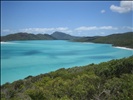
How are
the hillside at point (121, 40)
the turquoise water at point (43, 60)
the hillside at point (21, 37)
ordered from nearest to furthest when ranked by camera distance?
the turquoise water at point (43, 60), the hillside at point (121, 40), the hillside at point (21, 37)

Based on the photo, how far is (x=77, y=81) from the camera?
11.6m

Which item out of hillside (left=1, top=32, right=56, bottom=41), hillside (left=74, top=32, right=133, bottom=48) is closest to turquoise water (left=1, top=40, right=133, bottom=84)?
hillside (left=74, top=32, right=133, bottom=48)

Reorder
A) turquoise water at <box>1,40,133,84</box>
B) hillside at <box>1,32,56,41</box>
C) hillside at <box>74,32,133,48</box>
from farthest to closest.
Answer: hillside at <box>1,32,56,41</box>
hillside at <box>74,32,133,48</box>
turquoise water at <box>1,40,133,84</box>

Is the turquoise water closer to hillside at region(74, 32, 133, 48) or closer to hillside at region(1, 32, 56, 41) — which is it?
hillside at region(74, 32, 133, 48)

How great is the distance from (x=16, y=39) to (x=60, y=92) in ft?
430

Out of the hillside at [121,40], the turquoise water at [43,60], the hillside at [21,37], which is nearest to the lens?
the turquoise water at [43,60]

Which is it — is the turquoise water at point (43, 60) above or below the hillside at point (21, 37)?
below

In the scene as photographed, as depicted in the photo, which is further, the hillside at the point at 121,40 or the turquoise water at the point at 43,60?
the hillside at the point at 121,40

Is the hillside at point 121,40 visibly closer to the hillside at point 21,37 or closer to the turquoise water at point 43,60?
the turquoise water at point 43,60

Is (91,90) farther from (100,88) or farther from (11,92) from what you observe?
(11,92)

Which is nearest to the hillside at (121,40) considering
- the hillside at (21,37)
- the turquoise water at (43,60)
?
the turquoise water at (43,60)

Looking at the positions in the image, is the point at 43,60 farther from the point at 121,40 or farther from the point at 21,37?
the point at 21,37

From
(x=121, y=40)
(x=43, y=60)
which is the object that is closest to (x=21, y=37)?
(x=121, y=40)

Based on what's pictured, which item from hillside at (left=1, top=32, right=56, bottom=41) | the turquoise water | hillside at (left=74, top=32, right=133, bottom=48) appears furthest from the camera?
hillside at (left=1, top=32, right=56, bottom=41)
